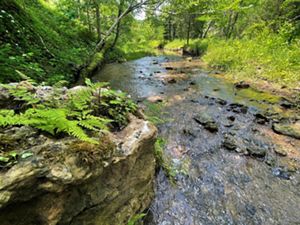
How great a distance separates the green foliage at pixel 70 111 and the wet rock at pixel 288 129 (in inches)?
157

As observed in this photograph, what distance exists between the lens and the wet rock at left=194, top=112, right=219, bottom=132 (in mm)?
5219

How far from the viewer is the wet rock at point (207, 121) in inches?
205

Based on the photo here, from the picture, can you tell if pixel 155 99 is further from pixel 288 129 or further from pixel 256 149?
pixel 288 129

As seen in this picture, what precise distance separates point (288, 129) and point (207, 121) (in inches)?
74.4

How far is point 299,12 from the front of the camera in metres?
11.5

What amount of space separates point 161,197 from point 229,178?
4.15ft

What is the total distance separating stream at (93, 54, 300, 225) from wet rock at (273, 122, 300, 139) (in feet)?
0.40

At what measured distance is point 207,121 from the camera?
5539 millimetres

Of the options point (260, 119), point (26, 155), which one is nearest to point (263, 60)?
point (260, 119)

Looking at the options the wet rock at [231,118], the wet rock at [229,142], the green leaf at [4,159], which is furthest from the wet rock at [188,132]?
the green leaf at [4,159]

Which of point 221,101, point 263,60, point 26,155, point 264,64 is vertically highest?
point 26,155

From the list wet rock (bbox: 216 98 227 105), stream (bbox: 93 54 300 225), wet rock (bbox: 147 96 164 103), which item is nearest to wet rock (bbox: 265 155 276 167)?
stream (bbox: 93 54 300 225)

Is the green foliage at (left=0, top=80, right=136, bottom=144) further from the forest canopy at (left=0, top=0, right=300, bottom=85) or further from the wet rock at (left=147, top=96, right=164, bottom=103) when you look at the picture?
the wet rock at (left=147, top=96, right=164, bottom=103)

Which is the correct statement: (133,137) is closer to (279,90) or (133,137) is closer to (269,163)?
(269,163)
